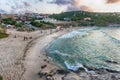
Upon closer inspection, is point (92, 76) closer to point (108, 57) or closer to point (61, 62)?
point (61, 62)

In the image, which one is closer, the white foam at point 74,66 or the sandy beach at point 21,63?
the sandy beach at point 21,63

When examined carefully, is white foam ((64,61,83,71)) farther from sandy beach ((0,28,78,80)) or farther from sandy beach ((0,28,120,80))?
sandy beach ((0,28,78,80))

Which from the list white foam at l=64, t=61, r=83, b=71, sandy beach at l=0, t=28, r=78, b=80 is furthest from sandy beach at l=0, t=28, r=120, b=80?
white foam at l=64, t=61, r=83, b=71

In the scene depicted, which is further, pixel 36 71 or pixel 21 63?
pixel 21 63

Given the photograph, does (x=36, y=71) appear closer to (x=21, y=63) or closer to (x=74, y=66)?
(x=21, y=63)

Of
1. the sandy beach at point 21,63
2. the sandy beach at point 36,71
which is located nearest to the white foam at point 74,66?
the sandy beach at point 36,71

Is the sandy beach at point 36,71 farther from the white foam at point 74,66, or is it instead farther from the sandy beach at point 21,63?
the white foam at point 74,66

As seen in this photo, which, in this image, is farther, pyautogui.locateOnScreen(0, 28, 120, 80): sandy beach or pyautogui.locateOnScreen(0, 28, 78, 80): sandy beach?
pyautogui.locateOnScreen(0, 28, 78, 80): sandy beach

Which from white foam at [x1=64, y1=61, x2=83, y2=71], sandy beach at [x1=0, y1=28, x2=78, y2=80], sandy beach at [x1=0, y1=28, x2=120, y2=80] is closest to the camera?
sandy beach at [x1=0, y1=28, x2=120, y2=80]

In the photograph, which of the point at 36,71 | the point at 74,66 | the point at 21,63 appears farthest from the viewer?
the point at 21,63

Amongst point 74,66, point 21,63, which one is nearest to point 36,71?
point 21,63

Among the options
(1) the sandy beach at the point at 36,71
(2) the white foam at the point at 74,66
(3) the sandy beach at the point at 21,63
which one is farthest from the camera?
(2) the white foam at the point at 74,66
